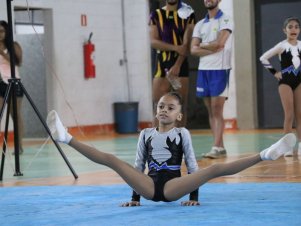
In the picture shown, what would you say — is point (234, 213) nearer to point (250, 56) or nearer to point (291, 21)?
point (291, 21)

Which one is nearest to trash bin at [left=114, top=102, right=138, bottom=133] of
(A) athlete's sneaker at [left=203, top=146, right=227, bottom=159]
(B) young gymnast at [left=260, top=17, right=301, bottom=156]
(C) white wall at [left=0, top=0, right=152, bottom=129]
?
(C) white wall at [left=0, top=0, right=152, bottom=129]

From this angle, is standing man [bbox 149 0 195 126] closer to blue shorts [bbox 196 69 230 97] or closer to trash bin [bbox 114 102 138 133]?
blue shorts [bbox 196 69 230 97]

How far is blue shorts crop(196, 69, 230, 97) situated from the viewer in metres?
8.89

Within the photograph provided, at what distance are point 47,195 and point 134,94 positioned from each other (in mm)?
10361

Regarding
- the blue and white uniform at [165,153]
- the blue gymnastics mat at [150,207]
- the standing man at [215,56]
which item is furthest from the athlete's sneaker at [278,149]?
the standing man at [215,56]

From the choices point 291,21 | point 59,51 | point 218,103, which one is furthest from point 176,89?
point 59,51

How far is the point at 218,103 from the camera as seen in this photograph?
8.93m

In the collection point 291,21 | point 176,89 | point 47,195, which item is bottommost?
point 47,195

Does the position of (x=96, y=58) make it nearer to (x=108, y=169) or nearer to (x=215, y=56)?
(x=215, y=56)

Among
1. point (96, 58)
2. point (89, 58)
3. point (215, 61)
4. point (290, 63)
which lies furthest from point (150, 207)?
point (96, 58)

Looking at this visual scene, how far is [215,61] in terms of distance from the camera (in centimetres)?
893

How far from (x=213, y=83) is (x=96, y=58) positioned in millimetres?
7103

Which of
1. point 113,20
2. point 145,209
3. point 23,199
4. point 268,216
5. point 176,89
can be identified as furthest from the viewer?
point 113,20

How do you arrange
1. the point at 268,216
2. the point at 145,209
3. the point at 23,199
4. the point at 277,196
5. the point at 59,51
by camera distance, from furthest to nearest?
1. the point at 59,51
2. the point at 23,199
3. the point at 277,196
4. the point at 145,209
5. the point at 268,216
